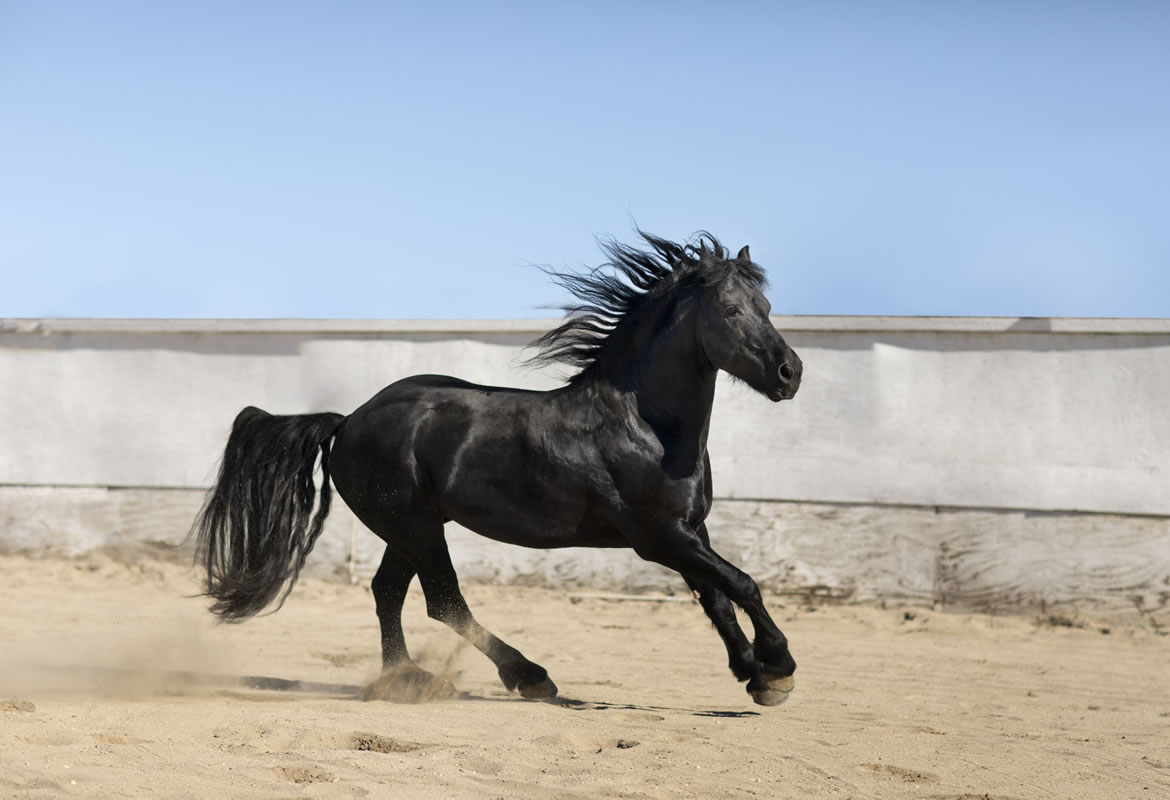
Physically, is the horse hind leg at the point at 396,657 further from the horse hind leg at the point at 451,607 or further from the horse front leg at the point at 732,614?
the horse front leg at the point at 732,614

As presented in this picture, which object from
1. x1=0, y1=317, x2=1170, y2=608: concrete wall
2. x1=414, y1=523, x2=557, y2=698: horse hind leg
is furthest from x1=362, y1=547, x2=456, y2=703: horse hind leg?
x1=0, y1=317, x2=1170, y2=608: concrete wall

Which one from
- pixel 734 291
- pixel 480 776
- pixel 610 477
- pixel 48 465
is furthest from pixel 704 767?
pixel 48 465

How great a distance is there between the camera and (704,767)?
4105 millimetres

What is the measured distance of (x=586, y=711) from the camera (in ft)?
17.2

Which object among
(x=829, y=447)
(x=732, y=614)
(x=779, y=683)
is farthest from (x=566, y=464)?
(x=829, y=447)

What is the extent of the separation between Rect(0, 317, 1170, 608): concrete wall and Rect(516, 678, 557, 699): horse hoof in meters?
4.22

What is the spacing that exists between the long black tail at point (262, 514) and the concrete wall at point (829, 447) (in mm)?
3440

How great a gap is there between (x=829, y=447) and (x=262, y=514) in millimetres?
5204

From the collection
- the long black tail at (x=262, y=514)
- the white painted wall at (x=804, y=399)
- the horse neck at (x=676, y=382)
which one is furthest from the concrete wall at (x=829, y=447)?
the horse neck at (x=676, y=382)

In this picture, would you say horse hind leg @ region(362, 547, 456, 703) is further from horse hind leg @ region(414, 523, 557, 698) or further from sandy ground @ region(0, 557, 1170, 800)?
horse hind leg @ region(414, 523, 557, 698)

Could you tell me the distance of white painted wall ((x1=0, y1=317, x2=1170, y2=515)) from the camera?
9250 millimetres

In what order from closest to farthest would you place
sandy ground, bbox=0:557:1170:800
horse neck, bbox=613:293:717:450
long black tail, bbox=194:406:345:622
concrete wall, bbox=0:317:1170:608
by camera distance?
1. sandy ground, bbox=0:557:1170:800
2. horse neck, bbox=613:293:717:450
3. long black tail, bbox=194:406:345:622
4. concrete wall, bbox=0:317:1170:608

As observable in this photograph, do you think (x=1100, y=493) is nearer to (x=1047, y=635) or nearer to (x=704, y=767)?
(x=1047, y=635)

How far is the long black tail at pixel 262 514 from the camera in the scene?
5.95 m
